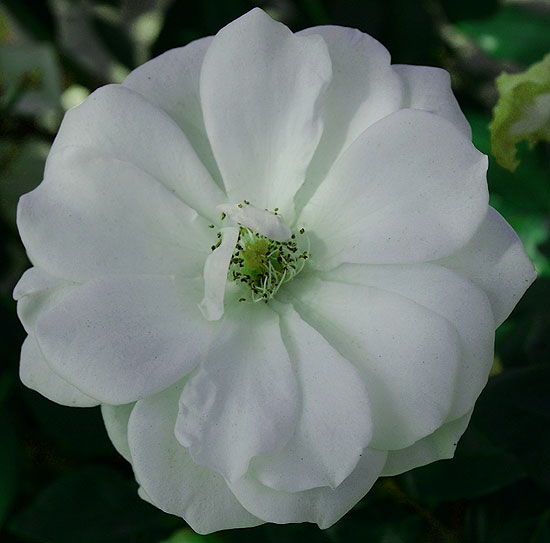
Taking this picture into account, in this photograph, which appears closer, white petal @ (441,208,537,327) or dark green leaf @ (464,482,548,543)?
white petal @ (441,208,537,327)

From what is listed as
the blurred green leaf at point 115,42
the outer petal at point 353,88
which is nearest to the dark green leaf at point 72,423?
the outer petal at point 353,88

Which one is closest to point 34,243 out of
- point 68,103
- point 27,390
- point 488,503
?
point 27,390

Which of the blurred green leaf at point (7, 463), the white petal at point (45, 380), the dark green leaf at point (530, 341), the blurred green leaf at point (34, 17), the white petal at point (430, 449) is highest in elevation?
the white petal at point (45, 380)

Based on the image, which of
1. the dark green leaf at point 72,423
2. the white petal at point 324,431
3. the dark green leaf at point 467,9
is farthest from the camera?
the dark green leaf at point 467,9

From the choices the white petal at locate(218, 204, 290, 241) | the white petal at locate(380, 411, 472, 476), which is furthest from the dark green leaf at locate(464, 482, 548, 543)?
the white petal at locate(218, 204, 290, 241)

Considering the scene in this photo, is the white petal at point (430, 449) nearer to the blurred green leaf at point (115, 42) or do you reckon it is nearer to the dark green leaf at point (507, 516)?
the dark green leaf at point (507, 516)

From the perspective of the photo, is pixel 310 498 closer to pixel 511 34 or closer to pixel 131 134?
pixel 131 134

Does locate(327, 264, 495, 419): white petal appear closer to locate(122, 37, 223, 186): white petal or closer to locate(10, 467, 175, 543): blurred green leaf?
locate(122, 37, 223, 186): white petal
